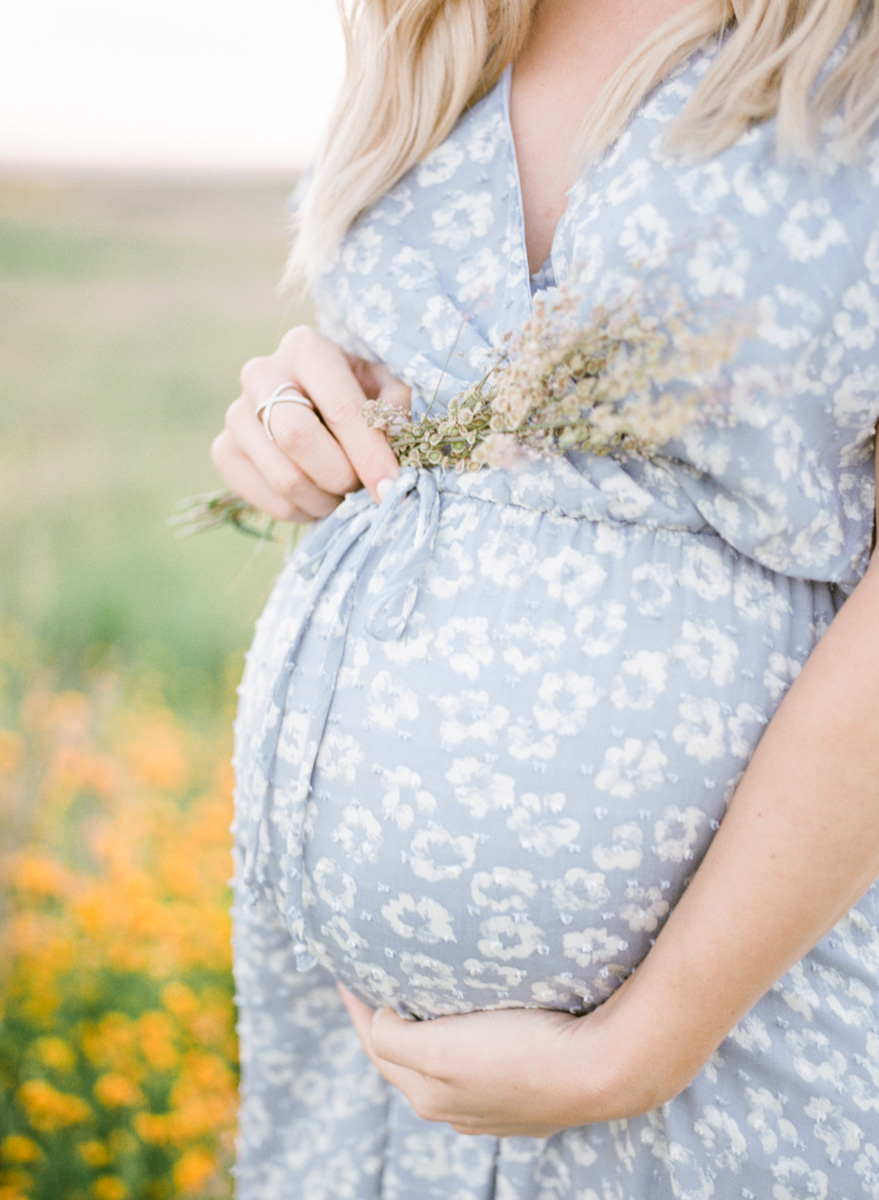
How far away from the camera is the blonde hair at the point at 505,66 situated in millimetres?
815

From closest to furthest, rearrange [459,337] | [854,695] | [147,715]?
[854,695] → [459,337] → [147,715]

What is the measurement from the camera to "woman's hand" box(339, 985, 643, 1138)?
872 millimetres

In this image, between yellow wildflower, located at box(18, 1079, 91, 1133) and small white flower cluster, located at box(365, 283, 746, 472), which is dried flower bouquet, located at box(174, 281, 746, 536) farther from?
yellow wildflower, located at box(18, 1079, 91, 1133)

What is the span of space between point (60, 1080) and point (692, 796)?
1.54 m

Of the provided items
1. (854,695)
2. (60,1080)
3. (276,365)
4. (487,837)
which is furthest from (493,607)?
(60,1080)

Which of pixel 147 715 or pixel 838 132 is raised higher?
pixel 838 132

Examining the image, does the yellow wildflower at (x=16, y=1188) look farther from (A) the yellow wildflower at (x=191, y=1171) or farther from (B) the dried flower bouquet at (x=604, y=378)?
(B) the dried flower bouquet at (x=604, y=378)

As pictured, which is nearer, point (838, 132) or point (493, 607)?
point (838, 132)

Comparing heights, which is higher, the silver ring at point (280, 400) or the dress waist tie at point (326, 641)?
the silver ring at point (280, 400)

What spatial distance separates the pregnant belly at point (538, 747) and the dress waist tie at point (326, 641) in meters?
0.01

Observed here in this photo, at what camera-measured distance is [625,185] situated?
2.88ft

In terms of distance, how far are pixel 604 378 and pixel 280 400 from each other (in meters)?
0.46

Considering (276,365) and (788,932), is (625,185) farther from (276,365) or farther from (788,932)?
(788,932)

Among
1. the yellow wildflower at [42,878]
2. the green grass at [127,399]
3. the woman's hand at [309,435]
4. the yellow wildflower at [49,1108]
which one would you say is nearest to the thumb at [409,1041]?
the woman's hand at [309,435]
